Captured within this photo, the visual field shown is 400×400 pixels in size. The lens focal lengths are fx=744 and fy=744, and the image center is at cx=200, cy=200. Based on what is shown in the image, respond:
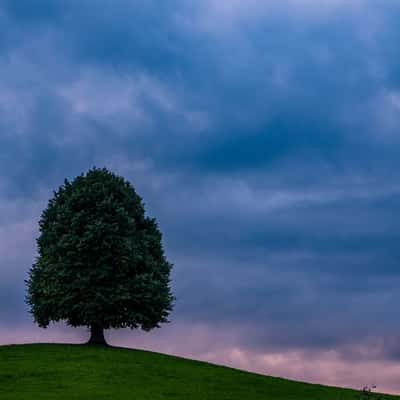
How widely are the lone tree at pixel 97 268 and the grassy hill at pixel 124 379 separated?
3440 millimetres

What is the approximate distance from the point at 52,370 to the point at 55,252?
15.8 metres

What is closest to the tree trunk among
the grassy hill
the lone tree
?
the lone tree

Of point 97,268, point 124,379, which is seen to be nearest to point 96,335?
point 97,268

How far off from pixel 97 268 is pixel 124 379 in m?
16.4

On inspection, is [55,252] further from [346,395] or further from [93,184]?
[346,395]

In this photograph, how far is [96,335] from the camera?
6381 centimetres

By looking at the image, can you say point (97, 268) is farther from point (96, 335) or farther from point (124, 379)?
point (124, 379)

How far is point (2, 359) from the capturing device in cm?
5544

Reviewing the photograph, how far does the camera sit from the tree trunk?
63656 mm

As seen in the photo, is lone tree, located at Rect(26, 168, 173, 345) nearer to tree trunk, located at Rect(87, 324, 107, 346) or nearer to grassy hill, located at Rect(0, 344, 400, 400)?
tree trunk, located at Rect(87, 324, 107, 346)

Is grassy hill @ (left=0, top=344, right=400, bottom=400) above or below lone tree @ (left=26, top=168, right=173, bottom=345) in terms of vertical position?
below

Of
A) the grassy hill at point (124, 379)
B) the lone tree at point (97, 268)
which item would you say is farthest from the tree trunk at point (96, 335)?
the grassy hill at point (124, 379)

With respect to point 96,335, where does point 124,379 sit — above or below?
below

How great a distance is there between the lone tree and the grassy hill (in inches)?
135
